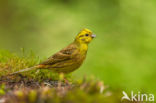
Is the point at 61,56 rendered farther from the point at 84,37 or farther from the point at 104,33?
the point at 104,33

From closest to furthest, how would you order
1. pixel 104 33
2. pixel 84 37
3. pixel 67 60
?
1. pixel 67 60
2. pixel 84 37
3. pixel 104 33

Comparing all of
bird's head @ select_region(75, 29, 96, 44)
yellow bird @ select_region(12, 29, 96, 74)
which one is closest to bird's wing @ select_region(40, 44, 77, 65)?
yellow bird @ select_region(12, 29, 96, 74)

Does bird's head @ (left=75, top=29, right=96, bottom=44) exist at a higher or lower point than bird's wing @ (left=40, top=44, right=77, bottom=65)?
higher

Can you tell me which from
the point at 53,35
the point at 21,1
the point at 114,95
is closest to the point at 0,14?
the point at 21,1

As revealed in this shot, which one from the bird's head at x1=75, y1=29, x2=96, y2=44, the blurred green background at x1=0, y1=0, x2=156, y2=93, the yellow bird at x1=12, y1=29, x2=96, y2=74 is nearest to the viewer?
the yellow bird at x1=12, y1=29, x2=96, y2=74

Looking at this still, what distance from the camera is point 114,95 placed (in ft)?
15.5

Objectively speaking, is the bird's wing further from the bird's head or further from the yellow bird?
the bird's head

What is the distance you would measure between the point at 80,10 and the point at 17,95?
24.8 ft

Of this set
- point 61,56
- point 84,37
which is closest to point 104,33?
point 84,37

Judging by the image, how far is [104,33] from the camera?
35.4ft

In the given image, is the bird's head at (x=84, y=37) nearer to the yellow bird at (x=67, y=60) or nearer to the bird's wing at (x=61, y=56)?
the yellow bird at (x=67, y=60)

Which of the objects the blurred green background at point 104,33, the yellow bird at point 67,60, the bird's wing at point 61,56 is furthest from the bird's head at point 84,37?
the blurred green background at point 104,33

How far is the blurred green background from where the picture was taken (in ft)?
28.7

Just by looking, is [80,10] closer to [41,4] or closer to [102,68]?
[41,4]
